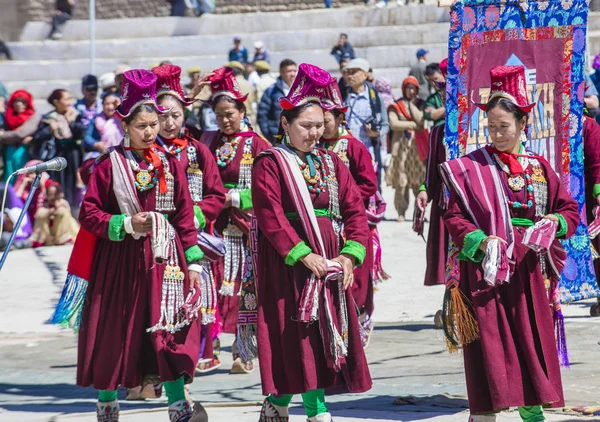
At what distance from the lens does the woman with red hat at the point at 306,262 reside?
6.38 m

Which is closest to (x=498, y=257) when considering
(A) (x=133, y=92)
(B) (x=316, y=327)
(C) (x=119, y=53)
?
→ (B) (x=316, y=327)

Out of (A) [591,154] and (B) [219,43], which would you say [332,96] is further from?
(B) [219,43]

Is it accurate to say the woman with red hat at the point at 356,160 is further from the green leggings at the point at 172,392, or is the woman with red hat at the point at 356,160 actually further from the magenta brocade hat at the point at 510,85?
the magenta brocade hat at the point at 510,85

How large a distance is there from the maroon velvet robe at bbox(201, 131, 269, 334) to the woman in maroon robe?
1867mm

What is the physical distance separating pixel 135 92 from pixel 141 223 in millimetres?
717

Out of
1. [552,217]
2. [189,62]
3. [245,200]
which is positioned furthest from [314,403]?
[189,62]

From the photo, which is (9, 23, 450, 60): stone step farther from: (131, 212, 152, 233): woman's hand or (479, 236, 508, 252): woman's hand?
(479, 236, 508, 252): woman's hand

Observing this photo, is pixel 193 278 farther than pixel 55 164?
Yes

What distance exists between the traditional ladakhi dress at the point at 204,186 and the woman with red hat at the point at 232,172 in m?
0.76

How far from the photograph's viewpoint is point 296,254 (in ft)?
20.7

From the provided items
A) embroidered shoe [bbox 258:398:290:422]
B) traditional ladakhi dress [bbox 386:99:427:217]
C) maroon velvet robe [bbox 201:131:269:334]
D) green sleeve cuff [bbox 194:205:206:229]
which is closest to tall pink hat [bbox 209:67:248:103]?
maroon velvet robe [bbox 201:131:269:334]

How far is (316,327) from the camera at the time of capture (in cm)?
645

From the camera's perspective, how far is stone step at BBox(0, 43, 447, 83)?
23766 mm

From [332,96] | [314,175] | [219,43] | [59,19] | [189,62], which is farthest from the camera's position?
[59,19]
